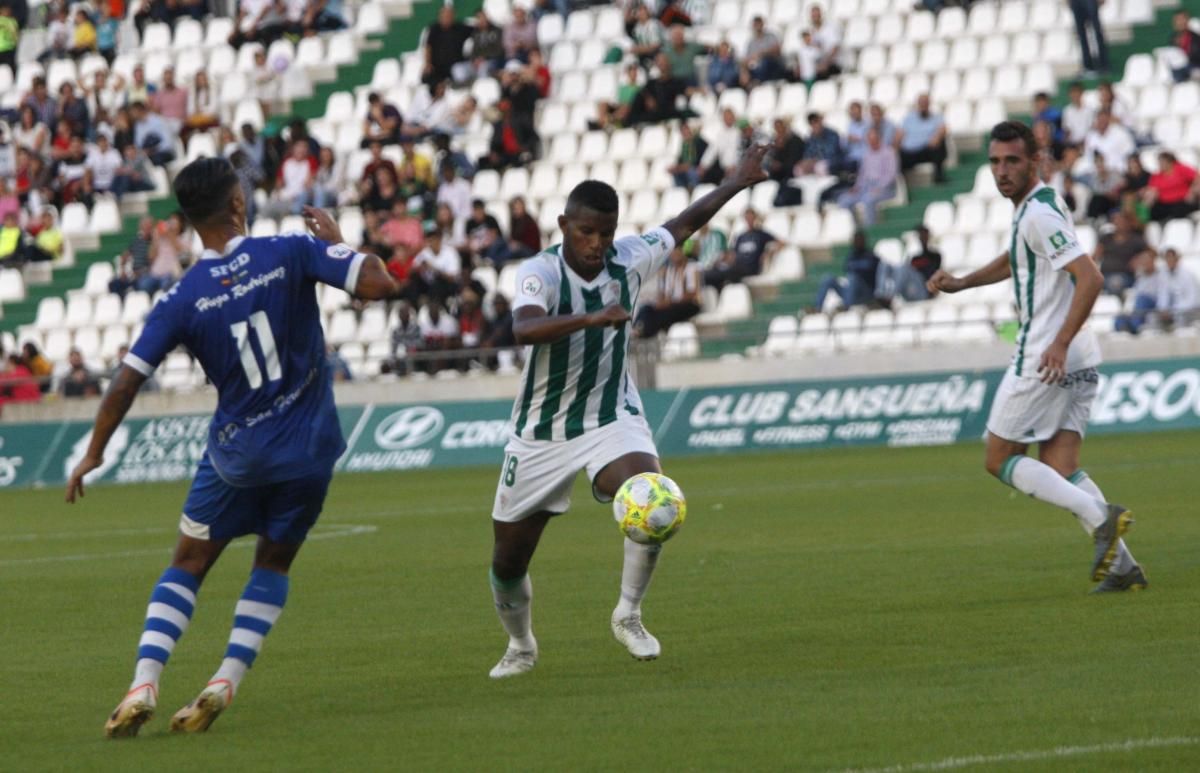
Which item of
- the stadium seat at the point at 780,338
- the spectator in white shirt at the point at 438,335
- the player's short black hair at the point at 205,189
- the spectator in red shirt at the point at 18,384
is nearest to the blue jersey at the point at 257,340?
the player's short black hair at the point at 205,189

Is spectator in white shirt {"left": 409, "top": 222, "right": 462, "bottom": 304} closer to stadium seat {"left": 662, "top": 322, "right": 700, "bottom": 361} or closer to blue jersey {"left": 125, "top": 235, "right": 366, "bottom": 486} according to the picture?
stadium seat {"left": 662, "top": 322, "right": 700, "bottom": 361}

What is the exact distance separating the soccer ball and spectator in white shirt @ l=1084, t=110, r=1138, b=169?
19.8 metres

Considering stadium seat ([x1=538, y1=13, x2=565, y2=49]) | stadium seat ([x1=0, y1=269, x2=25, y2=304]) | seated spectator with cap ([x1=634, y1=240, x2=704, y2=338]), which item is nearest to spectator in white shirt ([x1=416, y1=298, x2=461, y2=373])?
seated spectator with cap ([x1=634, y1=240, x2=704, y2=338])

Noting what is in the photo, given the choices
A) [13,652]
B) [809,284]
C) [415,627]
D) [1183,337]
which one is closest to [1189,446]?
[1183,337]

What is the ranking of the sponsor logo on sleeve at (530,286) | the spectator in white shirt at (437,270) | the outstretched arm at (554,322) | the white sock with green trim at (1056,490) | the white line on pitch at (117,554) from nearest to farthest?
the outstretched arm at (554,322) < the sponsor logo on sleeve at (530,286) < the white sock with green trim at (1056,490) < the white line on pitch at (117,554) < the spectator in white shirt at (437,270)

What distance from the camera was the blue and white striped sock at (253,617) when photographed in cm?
827

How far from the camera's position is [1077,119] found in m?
28.5

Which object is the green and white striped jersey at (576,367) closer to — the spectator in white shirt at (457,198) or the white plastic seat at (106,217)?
the spectator in white shirt at (457,198)

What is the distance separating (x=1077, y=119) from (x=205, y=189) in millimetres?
21859

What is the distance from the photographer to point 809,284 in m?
29.9

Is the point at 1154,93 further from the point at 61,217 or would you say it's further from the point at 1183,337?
the point at 61,217

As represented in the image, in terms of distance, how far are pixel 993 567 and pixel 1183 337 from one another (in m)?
13.3

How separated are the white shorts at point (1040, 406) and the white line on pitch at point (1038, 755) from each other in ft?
16.2

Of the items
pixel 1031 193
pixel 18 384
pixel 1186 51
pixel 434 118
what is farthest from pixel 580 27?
pixel 1031 193
